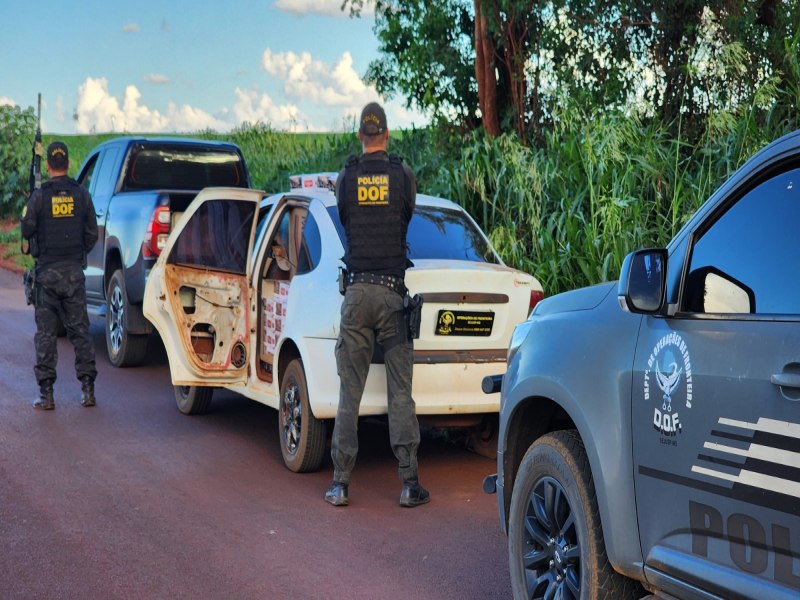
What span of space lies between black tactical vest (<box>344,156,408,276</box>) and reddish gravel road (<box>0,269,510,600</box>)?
1.49 meters

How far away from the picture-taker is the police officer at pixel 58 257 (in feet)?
33.6

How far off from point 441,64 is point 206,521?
34.7 feet

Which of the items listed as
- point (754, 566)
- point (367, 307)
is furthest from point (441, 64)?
point (754, 566)

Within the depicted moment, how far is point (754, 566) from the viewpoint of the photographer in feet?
11.0

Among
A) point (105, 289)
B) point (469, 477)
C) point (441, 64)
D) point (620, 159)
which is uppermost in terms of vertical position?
point (441, 64)

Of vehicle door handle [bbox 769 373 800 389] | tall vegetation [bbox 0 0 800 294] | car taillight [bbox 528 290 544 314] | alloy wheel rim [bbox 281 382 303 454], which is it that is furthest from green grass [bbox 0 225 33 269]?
vehicle door handle [bbox 769 373 800 389]

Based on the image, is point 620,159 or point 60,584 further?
point 620,159

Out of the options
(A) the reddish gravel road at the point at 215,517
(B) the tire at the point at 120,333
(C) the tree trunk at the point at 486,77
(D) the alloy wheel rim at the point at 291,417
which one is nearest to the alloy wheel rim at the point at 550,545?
(A) the reddish gravel road at the point at 215,517

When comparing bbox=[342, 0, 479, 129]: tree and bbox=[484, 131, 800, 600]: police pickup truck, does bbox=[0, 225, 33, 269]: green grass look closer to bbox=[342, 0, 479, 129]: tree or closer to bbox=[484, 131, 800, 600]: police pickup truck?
bbox=[342, 0, 479, 129]: tree

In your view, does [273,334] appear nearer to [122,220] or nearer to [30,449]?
[30,449]

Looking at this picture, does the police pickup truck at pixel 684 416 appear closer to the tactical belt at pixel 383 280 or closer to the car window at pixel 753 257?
the car window at pixel 753 257

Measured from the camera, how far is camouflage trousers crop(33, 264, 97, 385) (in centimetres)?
1030

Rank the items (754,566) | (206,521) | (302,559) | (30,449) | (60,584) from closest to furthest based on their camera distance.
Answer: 1. (754,566)
2. (60,584)
3. (302,559)
4. (206,521)
5. (30,449)

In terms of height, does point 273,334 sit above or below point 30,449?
above
